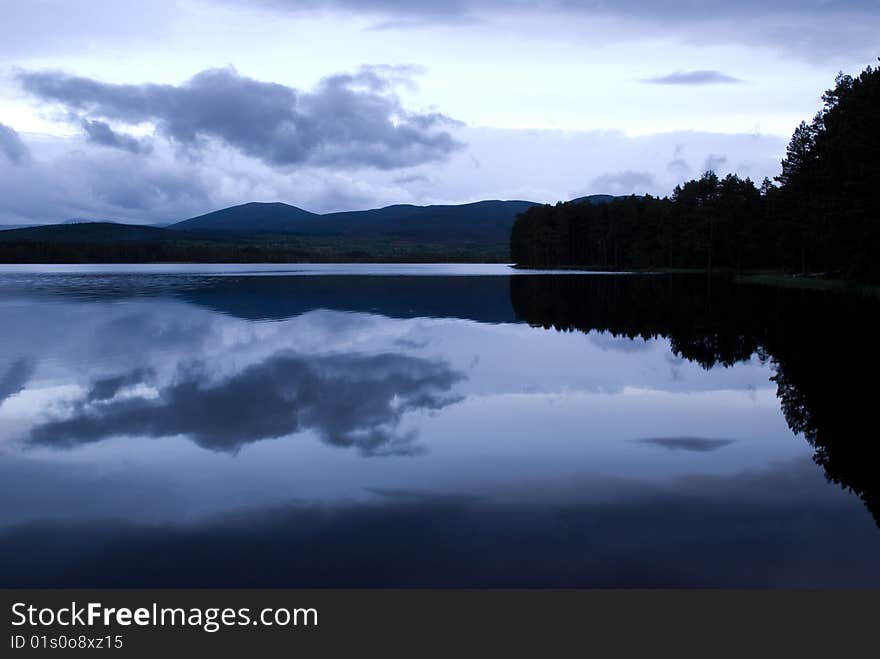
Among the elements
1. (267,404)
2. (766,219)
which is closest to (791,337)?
(267,404)

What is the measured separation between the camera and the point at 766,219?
299 feet

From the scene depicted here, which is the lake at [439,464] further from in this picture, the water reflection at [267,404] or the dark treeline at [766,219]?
the dark treeline at [766,219]

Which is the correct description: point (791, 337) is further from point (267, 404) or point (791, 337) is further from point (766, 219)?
point (766, 219)

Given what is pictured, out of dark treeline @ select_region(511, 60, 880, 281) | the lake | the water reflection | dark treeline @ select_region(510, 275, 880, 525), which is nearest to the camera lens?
the lake

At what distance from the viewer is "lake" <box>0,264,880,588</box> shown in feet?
27.1

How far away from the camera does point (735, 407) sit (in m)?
17.1

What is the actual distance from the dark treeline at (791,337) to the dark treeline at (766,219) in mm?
5247

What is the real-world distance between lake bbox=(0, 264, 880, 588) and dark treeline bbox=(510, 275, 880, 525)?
15 cm

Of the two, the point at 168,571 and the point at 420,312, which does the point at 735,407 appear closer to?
the point at 168,571

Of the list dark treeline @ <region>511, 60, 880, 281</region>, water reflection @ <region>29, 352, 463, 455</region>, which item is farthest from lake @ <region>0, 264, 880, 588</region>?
dark treeline @ <region>511, 60, 880, 281</region>

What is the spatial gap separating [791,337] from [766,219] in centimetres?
6819

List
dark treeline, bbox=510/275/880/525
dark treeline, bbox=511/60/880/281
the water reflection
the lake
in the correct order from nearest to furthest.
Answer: the lake, dark treeline, bbox=510/275/880/525, the water reflection, dark treeline, bbox=511/60/880/281

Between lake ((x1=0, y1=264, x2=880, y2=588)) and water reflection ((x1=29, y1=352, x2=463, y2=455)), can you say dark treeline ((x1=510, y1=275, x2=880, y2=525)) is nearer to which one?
lake ((x1=0, y1=264, x2=880, y2=588))

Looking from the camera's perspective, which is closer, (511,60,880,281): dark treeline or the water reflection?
the water reflection
